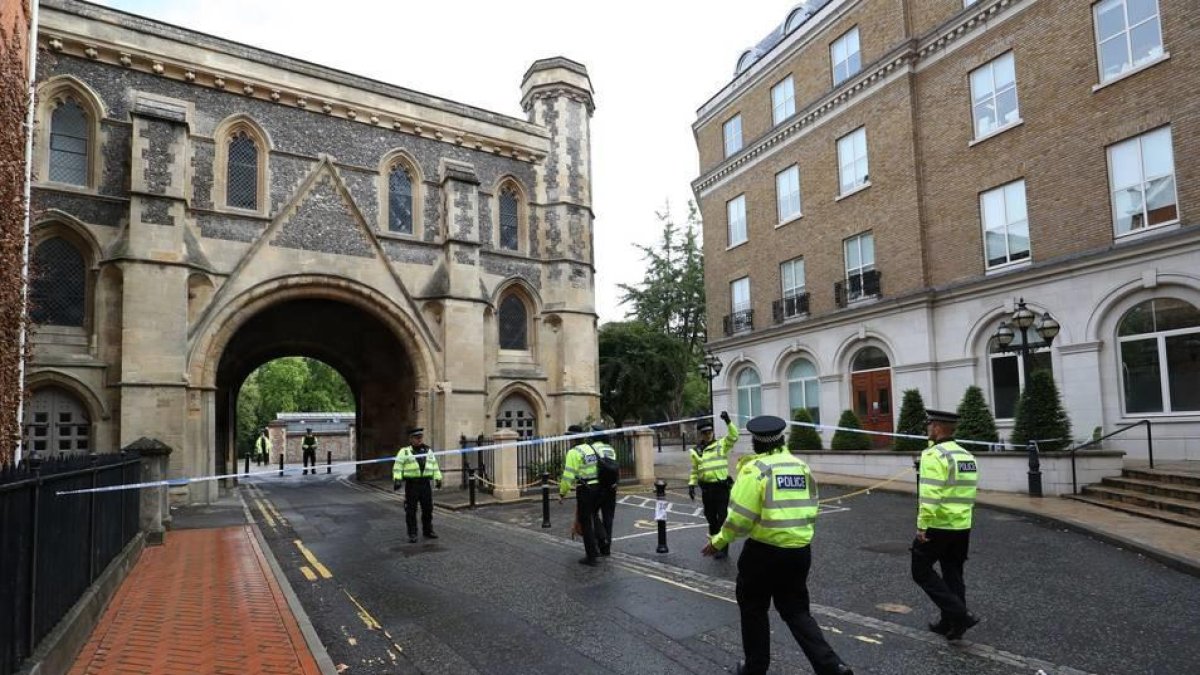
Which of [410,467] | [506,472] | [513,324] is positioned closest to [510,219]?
[513,324]

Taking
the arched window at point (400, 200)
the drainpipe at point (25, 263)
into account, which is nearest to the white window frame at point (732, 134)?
the arched window at point (400, 200)

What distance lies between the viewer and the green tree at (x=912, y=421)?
1748cm

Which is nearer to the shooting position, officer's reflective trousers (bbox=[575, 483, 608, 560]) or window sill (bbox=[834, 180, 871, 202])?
officer's reflective trousers (bbox=[575, 483, 608, 560])

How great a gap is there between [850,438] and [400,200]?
1549 centimetres

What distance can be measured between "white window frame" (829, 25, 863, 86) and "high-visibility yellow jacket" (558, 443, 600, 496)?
58.5 feet

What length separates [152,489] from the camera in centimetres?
1122

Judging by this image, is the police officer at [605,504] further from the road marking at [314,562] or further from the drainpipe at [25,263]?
the drainpipe at [25,263]

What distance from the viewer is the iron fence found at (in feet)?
14.3

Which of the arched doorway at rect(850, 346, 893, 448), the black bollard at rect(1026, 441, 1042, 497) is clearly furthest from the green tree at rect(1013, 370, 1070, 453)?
the arched doorway at rect(850, 346, 893, 448)

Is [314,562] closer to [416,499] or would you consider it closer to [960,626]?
[416,499]

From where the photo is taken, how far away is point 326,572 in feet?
29.9

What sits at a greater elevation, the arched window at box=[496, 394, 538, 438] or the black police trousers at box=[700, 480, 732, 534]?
the arched window at box=[496, 394, 538, 438]

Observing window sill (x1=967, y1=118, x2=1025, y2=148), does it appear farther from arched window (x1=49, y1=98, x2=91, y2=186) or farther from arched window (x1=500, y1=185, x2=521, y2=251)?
arched window (x1=49, y1=98, x2=91, y2=186)

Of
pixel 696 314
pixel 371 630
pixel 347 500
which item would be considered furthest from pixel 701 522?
pixel 696 314
